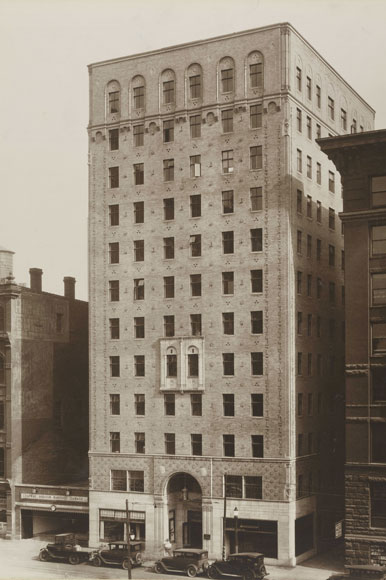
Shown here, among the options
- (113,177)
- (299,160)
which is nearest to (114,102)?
(113,177)

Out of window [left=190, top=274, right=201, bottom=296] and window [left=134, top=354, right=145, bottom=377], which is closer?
window [left=190, top=274, right=201, bottom=296]

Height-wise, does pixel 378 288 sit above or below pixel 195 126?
→ below

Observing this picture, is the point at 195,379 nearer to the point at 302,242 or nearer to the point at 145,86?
the point at 302,242

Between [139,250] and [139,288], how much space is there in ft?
9.98

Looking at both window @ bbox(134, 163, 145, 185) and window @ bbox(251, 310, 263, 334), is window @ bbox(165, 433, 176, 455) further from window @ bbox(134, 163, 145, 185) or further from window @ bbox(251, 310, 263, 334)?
window @ bbox(134, 163, 145, 185)

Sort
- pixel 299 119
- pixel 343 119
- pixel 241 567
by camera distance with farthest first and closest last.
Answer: pixel 343 119
pixel 299 119
pixel 241 567

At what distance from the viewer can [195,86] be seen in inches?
2810

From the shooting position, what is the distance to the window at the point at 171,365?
232 ft

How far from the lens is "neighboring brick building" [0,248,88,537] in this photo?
76.9m

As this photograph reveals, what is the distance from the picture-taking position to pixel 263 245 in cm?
6812

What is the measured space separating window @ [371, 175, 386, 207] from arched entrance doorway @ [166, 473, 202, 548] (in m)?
25.6

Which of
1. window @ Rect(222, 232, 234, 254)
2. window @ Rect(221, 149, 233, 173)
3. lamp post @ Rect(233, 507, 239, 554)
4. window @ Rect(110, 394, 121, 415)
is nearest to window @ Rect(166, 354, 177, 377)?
window @ Rect(110, 394, 121, 415)

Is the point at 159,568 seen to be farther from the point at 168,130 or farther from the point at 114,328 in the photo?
the point at 168,130

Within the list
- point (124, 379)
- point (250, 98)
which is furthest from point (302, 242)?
point (124, 379)
